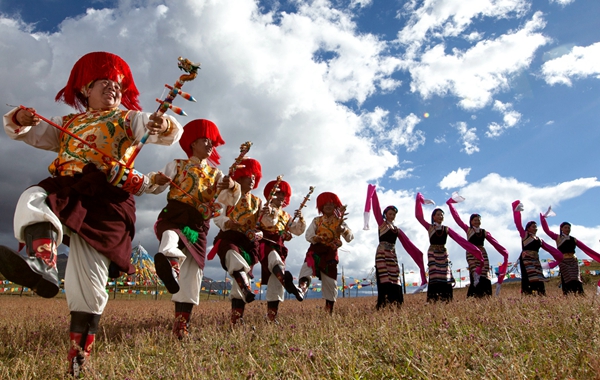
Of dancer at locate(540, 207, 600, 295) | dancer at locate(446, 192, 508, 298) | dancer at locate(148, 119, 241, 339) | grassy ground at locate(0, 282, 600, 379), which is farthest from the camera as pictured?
dancer at locate(540, 207, 600, 295)

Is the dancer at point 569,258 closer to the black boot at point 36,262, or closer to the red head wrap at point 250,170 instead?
the red head wrap at point 250,170

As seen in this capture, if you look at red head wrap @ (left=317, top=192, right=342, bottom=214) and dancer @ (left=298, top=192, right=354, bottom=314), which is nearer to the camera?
dancer @ (left=298, top=192, right=354, bottom=314)

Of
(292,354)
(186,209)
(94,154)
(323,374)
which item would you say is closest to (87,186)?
(94,154)

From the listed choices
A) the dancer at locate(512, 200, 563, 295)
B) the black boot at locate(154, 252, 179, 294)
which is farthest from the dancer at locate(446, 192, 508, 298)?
the black boot at locate(154, 252, 179, 294)

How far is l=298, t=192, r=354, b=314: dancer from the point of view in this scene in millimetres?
6719

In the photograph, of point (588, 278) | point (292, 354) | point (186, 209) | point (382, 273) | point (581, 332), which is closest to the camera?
point (292, 354)

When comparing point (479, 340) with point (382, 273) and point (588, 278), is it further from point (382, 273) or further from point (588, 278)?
point (588, 278)

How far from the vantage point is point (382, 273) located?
6820mm

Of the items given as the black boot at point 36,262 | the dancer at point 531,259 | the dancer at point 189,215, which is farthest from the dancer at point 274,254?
the dancer at point 531,259

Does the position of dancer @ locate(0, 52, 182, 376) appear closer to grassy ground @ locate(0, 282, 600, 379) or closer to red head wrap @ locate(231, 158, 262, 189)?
grassy ground @ locate(0, 282, 600, 379)

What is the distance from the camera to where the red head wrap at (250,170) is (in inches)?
219

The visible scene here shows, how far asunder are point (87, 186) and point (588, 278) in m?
29.7

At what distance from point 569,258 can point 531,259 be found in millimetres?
1348

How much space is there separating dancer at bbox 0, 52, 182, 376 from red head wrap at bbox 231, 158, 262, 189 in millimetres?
2295
